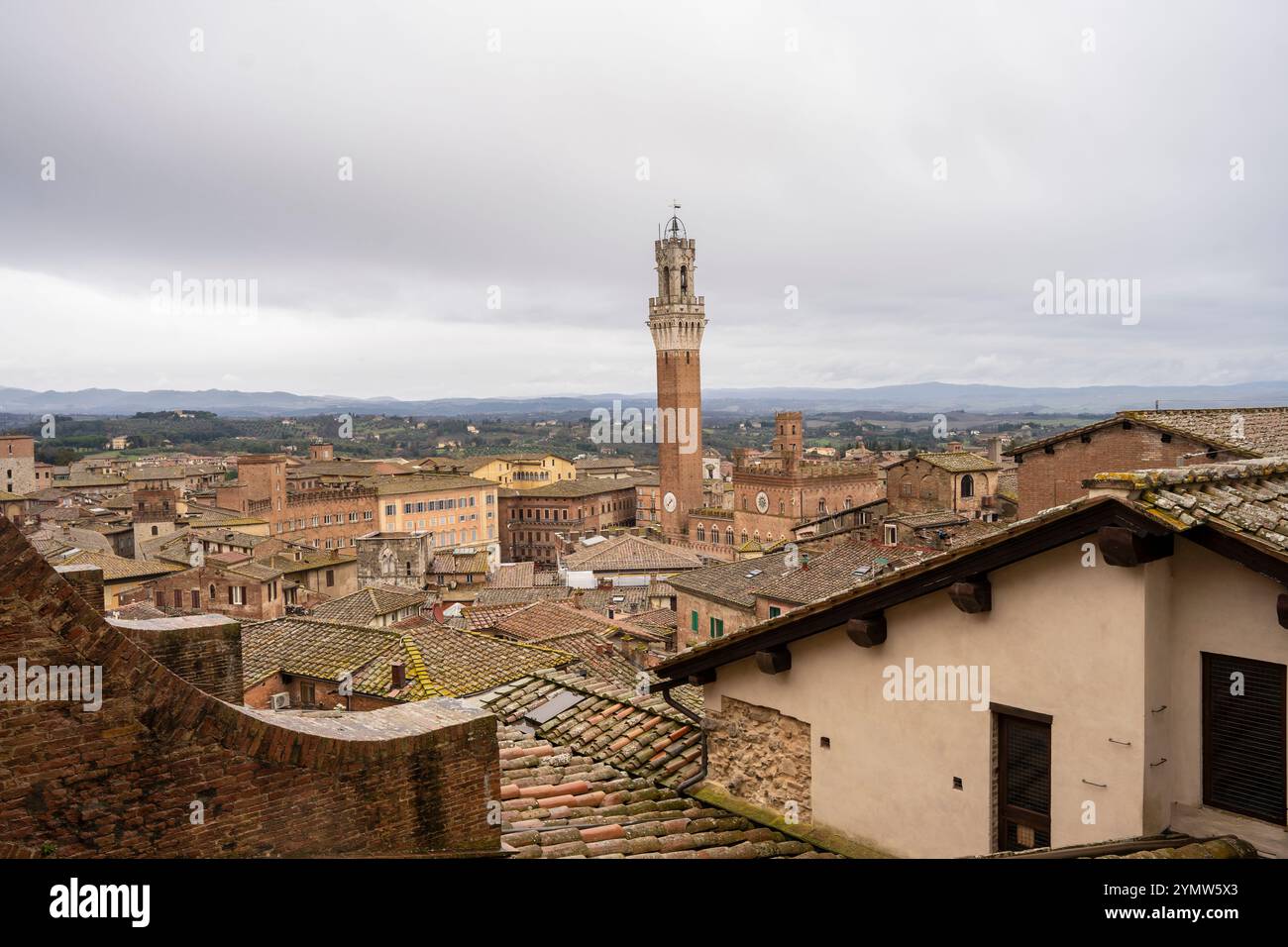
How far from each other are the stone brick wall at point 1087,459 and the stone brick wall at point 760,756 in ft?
50.1

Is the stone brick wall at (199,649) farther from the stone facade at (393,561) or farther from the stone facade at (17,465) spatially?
the stone facade at (17,465)

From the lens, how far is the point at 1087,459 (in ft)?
78.6

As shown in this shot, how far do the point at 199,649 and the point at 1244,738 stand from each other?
6.74 meters

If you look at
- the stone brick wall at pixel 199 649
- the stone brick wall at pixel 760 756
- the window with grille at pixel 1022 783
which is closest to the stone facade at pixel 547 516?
the stone brick wall at pixel 199 649

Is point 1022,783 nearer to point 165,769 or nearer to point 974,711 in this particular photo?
point 974,711

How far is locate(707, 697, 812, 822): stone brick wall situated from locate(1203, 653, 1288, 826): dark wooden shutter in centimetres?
249

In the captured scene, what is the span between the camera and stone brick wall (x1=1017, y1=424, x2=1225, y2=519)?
68.9 ft

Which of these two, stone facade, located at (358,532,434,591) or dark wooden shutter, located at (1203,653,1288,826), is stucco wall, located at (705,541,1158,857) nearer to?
dark wooden shutter, located at (1203,653,1288,826)

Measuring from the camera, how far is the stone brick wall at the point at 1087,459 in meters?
21.0

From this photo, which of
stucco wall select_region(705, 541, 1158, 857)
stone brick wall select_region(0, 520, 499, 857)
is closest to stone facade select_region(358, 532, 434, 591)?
stucco wall select_region(705, 541, 1158, 857)

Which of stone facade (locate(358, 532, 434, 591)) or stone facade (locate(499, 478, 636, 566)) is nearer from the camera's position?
stone facade (locate(358, 532, 434, 591))

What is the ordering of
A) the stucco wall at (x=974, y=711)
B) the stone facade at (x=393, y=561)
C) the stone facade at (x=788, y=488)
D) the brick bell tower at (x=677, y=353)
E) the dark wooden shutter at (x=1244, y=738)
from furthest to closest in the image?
the brick bell tower at (x=677, y=353), the stone facade at (x=788, y=488), the stone facade at (x=393, y=561), the stucco wall at (x=974, y=711), the dark wooden shutter at (x=1244, y=738)
